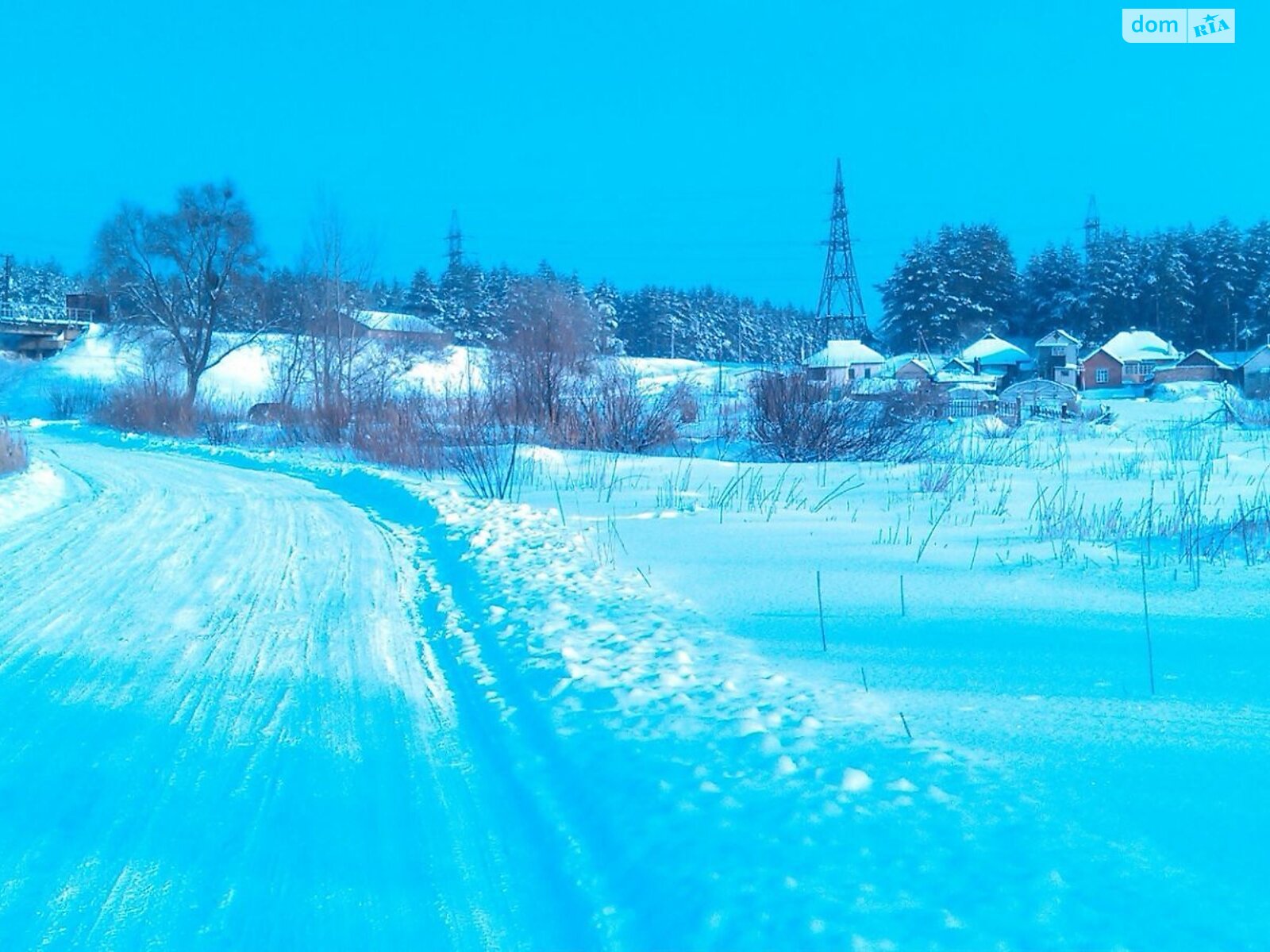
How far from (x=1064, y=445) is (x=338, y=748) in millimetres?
21182

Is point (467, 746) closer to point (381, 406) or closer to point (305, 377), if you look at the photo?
point (381, 406)

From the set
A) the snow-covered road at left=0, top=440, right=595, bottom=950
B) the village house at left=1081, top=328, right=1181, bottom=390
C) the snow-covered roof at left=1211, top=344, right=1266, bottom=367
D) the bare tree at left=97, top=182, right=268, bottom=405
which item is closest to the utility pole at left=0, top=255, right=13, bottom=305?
the bare tree at left=97, top=182, right=268, bottom=405

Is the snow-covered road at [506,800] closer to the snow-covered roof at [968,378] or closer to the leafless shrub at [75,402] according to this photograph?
the leafless shrub at [75,402]

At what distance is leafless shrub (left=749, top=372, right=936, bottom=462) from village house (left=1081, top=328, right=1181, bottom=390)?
179 ft

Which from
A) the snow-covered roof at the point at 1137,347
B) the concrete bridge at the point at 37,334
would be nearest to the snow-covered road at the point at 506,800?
the concrete bridge at the point at 37,334

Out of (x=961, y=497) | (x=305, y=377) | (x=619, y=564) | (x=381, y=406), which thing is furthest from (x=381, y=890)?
(x=305, y=377)

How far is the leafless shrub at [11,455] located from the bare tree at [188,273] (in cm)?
2574

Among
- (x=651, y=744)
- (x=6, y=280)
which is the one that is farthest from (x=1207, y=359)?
(x=6, y=280)

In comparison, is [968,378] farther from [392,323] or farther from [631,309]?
[631,309]

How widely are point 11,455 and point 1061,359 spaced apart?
65.2 meters

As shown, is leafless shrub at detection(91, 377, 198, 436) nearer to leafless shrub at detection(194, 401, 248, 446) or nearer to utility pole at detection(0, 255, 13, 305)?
leafless shrub at detection(194, 401, 248, 446)

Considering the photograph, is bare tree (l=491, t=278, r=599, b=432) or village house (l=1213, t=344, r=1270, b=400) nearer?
bare tree (l=491, t=278, r=599, b=432)

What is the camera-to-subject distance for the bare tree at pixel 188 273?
1768 inches

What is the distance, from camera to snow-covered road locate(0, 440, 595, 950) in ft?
10.2
